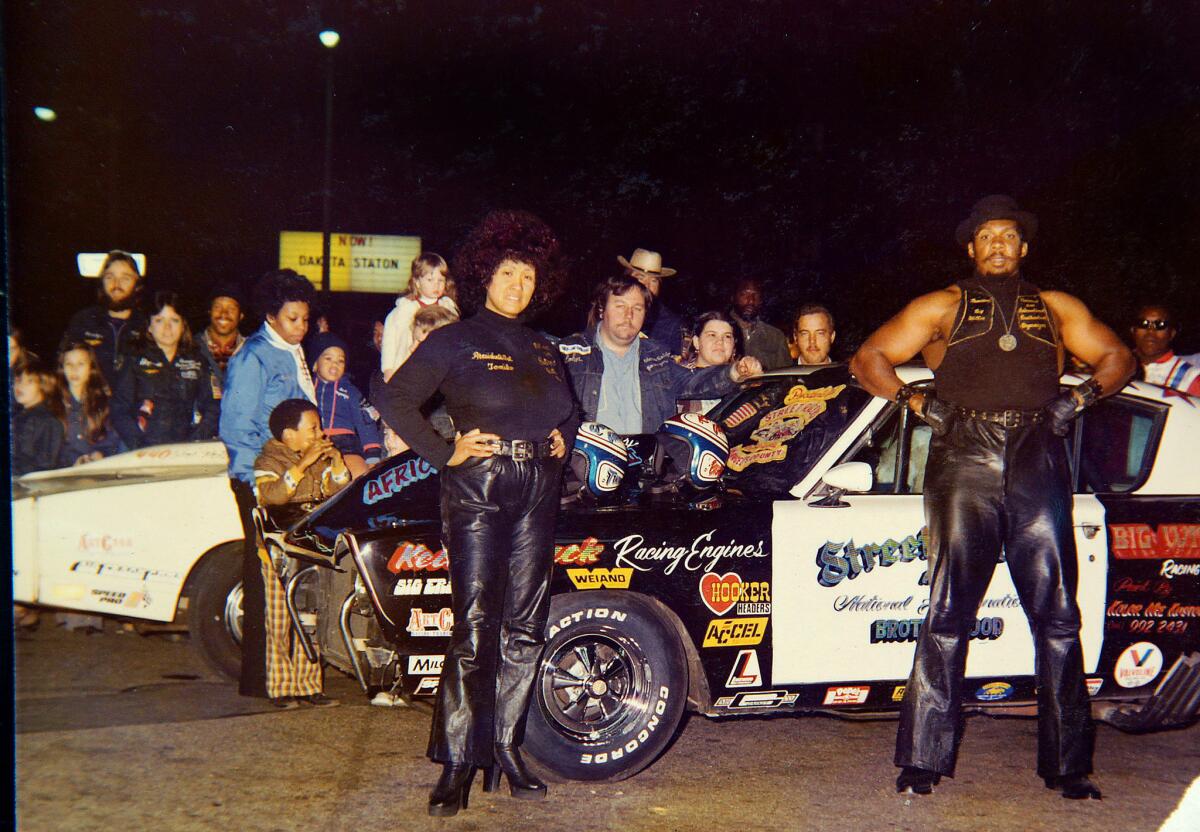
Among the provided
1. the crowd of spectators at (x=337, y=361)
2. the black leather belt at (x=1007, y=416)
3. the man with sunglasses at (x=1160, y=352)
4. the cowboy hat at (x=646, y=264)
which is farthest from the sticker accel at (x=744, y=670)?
the man with sunglasses at (x=1160, y=352)

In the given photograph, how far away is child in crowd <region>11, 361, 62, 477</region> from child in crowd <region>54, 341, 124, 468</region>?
63 mm

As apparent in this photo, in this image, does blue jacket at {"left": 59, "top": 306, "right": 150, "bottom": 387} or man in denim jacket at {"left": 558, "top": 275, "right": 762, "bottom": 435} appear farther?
blue jacket at {"left": 59, "top": 306, "right": 150, "bottom": 387}

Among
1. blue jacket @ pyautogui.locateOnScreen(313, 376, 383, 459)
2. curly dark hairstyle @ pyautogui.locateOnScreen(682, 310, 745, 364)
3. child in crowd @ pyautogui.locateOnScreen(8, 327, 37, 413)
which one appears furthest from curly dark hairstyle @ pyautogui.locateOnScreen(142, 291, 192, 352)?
curly dark hairstyle @ pyautogui.locateOnScreen(682, 310, 745, 364)

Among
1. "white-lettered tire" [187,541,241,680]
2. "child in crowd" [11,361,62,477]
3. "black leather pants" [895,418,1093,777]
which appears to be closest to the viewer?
"black leather pants" [895,418,1093,777]

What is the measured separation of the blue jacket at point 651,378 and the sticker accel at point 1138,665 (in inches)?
85.6

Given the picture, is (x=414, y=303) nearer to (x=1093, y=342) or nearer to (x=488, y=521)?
(x=488, y=521)

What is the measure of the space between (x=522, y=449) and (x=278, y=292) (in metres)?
2.96

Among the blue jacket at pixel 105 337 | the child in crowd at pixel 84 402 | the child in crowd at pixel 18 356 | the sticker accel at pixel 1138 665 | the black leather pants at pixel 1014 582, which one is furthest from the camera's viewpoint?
the blue jacket at pixel 105 337

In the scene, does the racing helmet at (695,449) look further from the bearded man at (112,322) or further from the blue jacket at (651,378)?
the bearded man at (112,322)

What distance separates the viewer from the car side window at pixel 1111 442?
4895 mm

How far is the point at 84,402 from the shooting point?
23.3 ft

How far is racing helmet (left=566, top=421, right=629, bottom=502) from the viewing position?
461 centimetres

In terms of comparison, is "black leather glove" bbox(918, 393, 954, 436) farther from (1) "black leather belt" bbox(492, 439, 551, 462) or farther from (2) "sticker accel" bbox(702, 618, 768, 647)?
(1) "black leather belt" bbox(492, 439, 551, 462)

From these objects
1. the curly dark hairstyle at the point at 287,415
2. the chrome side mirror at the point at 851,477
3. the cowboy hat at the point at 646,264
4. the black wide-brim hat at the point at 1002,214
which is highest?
the cowboy hat at the point at 646,264
